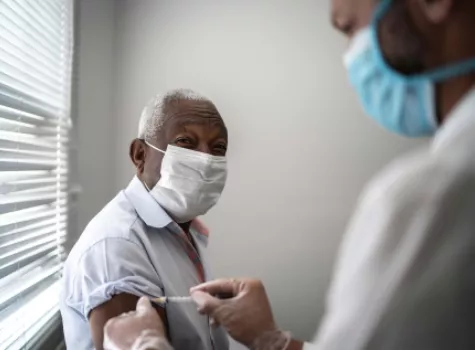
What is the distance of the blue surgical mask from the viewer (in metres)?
0.59

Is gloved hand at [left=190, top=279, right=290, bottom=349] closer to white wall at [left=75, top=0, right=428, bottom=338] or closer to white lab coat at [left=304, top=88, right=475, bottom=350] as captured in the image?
white lab coat at [left=304, top=88, right=475, bottom=350]

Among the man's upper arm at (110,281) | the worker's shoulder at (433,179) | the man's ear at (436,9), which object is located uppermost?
the man's ear at (436,9)

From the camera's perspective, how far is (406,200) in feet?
1.61

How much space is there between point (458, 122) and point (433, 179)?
0.09 m

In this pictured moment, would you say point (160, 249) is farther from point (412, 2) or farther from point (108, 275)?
point (412, 2)

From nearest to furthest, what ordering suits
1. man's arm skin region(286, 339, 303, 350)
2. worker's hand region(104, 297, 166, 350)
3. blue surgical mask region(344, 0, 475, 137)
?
blue surgical mask region(344, 0, 475, 137) < worker's hand region(104, 297, 166, 350) < man's arm skin region(286, 339, 303, 350)

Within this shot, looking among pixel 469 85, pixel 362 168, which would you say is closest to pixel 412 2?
pixel 469 85

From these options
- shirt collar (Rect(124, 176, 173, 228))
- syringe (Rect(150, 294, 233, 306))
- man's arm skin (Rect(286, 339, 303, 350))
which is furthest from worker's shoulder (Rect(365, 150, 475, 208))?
shirt collar (Rect(124, 176, 173, 228))

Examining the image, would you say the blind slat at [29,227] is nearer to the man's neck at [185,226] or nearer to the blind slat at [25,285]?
the blind slat at [25,285]

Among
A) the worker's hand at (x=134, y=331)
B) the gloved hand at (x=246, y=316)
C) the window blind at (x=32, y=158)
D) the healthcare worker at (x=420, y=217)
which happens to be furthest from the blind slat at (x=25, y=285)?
the healthcare worker at (x=420, y=217)

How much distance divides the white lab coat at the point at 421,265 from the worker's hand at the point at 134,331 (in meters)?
0.50

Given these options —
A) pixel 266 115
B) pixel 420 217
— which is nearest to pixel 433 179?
pixel 420 217

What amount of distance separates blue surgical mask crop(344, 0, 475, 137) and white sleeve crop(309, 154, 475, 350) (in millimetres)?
146

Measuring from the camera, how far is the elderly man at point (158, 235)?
1027mm
